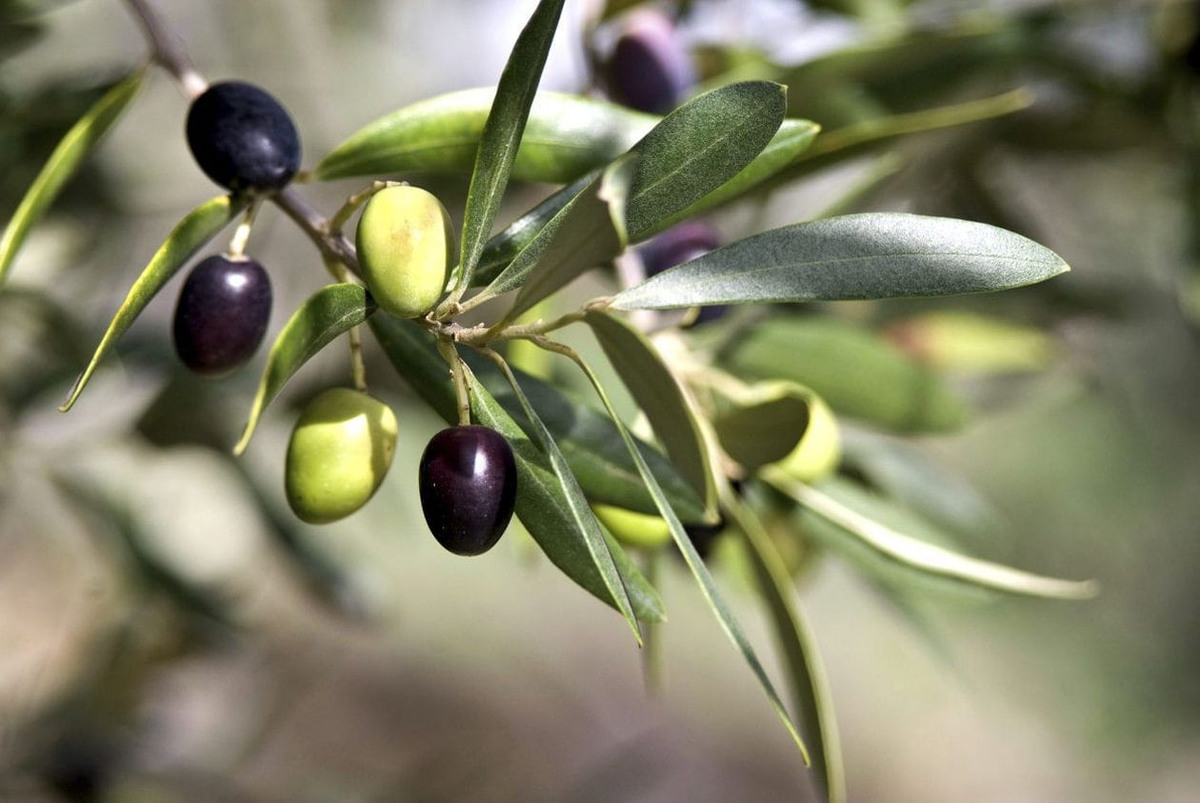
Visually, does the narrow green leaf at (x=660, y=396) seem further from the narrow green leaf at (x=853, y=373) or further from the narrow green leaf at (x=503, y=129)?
the narrow green leaf at (x=853, y=373)

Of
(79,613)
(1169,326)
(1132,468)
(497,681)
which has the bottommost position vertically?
(497,681)

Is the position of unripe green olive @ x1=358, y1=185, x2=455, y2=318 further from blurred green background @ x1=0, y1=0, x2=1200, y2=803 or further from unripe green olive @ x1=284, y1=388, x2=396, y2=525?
blurred green background @ x1=0, y1=0, x2=1200, y2=803

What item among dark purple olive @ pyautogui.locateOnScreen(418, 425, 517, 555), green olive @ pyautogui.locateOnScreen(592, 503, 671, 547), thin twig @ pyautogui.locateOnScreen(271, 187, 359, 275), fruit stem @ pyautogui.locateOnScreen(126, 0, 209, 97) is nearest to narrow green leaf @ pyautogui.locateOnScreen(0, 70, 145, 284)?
fruit stem @ pyautogui.locateOnScreen(126, 0, 209, 97)

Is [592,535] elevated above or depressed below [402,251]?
below

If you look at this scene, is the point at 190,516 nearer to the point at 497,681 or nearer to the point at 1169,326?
the point at 1169,326

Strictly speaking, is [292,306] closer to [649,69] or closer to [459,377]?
[649,69]

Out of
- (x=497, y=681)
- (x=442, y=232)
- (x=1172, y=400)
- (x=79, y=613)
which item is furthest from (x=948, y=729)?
(x=442, y=232)

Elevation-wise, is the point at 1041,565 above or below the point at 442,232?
below

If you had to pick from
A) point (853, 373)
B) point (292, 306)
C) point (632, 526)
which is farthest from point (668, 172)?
point (292, 306)
